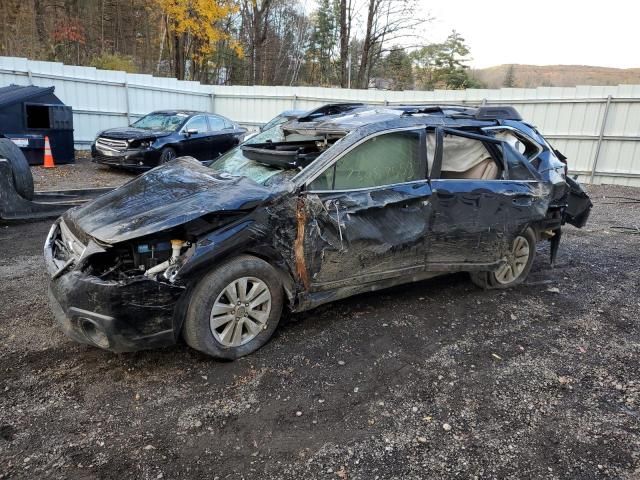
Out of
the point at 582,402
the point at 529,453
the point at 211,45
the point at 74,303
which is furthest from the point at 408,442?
the point at 211,45

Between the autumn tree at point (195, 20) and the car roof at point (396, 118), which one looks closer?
the car roof at point (396, 118)

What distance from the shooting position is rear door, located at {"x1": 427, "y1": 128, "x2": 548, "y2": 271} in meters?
4.09

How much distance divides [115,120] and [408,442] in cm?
1523

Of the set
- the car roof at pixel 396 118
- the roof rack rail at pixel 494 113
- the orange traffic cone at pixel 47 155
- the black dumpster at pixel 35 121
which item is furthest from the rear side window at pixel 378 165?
the orange traffic cone at pixel 47 155

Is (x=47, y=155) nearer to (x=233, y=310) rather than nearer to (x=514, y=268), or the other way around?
(x=233, y=310)

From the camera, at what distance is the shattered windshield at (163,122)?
38.4 ft

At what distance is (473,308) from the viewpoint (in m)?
4.37

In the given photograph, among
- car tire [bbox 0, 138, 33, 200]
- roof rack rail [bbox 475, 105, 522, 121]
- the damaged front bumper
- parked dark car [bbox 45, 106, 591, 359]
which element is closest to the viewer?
the damaged front bumper

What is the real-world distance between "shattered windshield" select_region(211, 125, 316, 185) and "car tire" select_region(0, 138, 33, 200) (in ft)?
11.4

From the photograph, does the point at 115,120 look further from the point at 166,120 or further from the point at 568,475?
the point at 568,475

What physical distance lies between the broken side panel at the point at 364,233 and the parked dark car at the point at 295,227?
0.04 feet

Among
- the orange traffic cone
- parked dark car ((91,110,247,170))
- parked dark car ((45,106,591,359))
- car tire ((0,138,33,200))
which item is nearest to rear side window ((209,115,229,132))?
parked dark car ((91,110,247,170))

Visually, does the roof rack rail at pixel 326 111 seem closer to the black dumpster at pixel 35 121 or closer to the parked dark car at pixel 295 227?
the parked dark car at pixel 295 227

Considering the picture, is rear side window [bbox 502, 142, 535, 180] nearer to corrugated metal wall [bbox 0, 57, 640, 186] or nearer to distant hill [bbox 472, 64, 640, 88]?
corrugated metal wall [bbox 0, 57, 640, 186]
